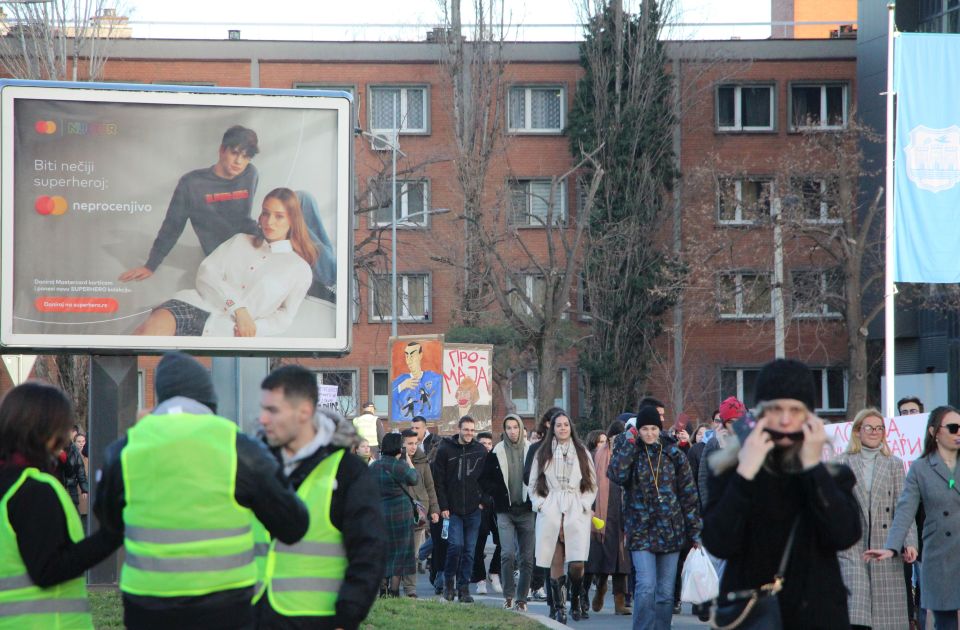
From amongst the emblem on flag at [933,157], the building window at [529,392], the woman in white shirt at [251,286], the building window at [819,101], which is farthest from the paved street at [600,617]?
the building window at [819,101]

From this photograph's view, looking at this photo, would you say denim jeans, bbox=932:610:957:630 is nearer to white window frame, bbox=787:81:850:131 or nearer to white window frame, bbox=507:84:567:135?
white window frame, bbox=507:84:567:135


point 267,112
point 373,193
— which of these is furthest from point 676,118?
point 267,112

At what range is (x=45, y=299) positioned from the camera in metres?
13.3

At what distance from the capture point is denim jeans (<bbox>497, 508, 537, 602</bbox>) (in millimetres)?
15627

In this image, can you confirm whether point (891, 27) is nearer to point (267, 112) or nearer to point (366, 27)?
point (267, 112)

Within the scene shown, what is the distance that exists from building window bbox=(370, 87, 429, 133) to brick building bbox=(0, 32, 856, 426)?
Answer: 0.05 metres

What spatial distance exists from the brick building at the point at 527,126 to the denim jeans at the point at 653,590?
119 feet

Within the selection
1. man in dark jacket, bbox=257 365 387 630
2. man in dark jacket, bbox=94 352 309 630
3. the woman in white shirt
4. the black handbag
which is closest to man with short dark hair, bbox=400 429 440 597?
the woman in white shirt

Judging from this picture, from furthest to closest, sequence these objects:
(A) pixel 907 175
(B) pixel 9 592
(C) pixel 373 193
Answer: (C) pixel 373 193
(A) pixel 907 175
(B) pixel 9 592

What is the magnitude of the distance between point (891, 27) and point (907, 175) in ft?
13.3

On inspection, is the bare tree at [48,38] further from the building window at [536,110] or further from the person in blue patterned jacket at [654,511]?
the person in blue patterned jacket at [654,511]

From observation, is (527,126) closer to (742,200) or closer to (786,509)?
(742,200)

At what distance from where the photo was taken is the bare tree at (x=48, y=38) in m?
42.5

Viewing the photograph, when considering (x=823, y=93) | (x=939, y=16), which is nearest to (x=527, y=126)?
(x=823, y=93)
